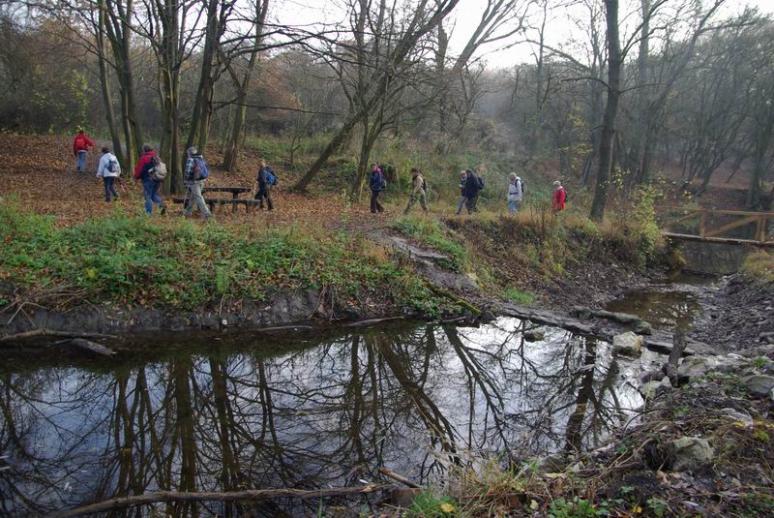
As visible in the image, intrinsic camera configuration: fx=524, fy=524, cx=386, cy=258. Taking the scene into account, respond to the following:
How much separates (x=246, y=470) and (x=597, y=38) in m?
33.6

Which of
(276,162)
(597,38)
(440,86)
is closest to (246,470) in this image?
(440,86)

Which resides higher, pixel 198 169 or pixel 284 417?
pixel 198 169

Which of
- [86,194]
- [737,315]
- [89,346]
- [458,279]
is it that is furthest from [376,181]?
[89,346]

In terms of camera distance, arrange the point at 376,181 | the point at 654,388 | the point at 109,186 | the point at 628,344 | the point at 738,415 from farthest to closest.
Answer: the point at 376,181 → the point at 109,186 → the point at 628,344 → the point at 654,388 → the point at 738,415

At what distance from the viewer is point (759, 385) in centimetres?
590

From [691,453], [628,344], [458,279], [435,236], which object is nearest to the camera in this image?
[691,453]

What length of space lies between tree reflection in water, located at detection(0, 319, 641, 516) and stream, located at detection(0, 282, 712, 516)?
2cm

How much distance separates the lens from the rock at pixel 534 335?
10103 millimetres

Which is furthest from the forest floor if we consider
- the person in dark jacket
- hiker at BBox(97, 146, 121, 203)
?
the person in dark jacket

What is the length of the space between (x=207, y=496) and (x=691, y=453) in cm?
415

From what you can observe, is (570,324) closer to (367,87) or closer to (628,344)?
(628,344)

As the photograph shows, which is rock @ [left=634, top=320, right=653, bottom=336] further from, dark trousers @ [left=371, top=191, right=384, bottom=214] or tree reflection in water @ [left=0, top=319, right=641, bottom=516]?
dark trousers @ [left=371, top=191, right=384, bottom=214]

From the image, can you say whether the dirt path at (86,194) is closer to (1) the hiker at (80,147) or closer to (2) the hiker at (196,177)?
(1) the hiker at (80,147)

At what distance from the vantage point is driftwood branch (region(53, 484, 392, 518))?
4297mm
